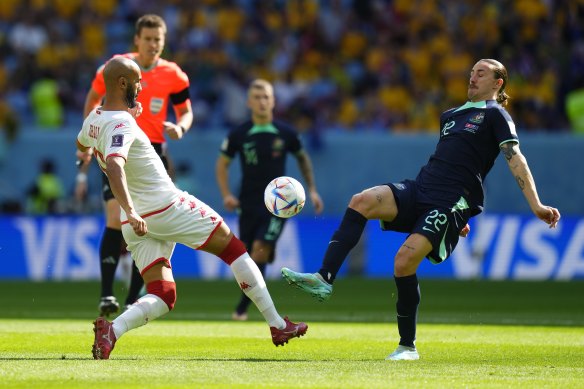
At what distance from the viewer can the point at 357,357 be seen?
8664 millimetres

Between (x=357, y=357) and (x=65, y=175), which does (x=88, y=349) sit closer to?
(x=357, y=357)

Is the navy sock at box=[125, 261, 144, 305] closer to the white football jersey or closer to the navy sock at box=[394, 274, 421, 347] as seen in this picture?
the white football jersey

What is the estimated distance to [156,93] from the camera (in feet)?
37.5

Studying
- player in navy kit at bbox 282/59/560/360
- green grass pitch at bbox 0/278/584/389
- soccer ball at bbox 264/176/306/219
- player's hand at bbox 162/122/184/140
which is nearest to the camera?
green grass pitch at bbox 0/278/584/389

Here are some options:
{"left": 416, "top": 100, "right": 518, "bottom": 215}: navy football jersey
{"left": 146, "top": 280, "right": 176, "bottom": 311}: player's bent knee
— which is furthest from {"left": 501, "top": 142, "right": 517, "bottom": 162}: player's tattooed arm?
{"left": 146, "top": 280, "right": 176, "bottom": 311}: player's bent knee

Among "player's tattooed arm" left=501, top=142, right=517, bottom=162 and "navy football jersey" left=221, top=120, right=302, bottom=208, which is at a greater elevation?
"player's tattooed arm" left=501, top=142, right=517, bottom=162

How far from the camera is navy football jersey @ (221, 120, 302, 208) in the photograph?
43.9ft

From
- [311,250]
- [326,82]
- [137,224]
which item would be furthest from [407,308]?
[326,82]

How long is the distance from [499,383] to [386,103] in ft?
56.3

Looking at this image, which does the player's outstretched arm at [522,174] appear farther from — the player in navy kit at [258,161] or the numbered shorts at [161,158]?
the player in navy kit at [258,161]

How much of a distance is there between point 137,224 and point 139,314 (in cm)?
79

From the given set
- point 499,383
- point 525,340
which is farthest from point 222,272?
point 499,383

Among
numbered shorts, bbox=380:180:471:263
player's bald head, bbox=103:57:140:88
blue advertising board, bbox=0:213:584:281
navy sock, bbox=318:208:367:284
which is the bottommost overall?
blue advertising board, bbox=0:213:584:281

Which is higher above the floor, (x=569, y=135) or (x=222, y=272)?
(x=569, y=135)
